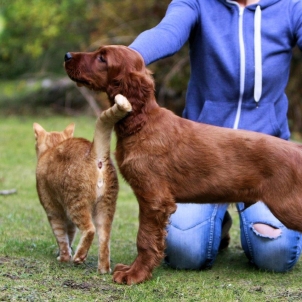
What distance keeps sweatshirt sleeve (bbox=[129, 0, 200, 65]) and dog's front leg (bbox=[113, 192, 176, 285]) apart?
789mm

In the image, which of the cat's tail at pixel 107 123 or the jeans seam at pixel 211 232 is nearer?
the cat's tail at pixel 107 123

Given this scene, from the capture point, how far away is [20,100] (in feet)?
43.0

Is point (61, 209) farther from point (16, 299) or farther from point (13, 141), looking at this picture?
point (13, 141)

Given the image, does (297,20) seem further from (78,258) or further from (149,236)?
(78,258)

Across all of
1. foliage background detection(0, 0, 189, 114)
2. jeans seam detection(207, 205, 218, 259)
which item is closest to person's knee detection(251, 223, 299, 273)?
jeans seam detection(207, 205, 218, 259)

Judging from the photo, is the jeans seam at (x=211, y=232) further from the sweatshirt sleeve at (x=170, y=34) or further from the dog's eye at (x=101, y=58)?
the dog's eye at (x=101, y=58)

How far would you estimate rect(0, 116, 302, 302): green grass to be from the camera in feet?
10.8

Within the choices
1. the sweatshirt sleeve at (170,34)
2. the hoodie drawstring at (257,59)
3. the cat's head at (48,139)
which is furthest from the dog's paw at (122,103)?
the hoodie drawstring at (257,59)

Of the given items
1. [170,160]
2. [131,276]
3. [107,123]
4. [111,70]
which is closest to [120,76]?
[111,70]

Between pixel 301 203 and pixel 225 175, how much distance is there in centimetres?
42

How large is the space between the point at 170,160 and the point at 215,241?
3.30 feet

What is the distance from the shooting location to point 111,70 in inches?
133

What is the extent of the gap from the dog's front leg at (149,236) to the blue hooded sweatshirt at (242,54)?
1.01 metres

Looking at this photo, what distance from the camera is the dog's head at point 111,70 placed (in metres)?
3.36
